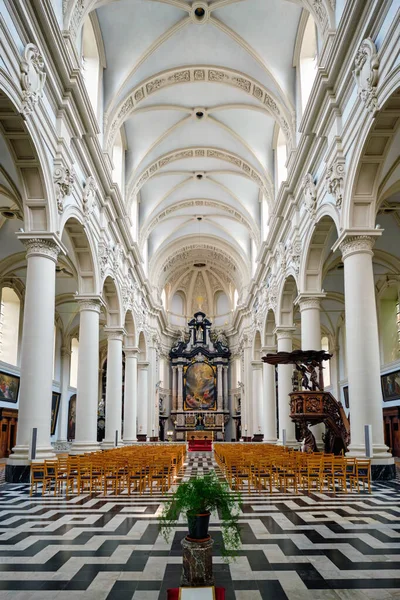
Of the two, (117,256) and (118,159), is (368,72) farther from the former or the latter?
(118,159)

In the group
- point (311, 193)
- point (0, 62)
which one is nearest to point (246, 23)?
point (311, 193)

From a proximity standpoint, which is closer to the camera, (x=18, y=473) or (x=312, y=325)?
(x=18, y=473)

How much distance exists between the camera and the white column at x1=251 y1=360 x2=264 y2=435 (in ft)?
111

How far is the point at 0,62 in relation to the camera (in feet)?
33.1

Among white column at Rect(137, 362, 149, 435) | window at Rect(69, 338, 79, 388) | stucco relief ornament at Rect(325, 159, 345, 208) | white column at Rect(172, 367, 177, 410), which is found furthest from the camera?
white column at Rect(172, 367, 177, 410)

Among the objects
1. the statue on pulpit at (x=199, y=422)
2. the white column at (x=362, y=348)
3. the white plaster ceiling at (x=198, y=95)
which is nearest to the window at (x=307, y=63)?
the white plaster ceiling at (x=198, y=95)

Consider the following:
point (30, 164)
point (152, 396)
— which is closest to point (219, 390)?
point (152, 396)

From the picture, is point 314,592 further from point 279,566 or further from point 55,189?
point 55,189

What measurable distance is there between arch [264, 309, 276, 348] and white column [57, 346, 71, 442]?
1270cm

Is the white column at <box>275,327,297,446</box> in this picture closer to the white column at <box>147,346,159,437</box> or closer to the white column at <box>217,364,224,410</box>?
the white column at <box>147,346,159,437</box>

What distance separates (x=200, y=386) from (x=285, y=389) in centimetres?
2629

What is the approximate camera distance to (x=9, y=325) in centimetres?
2503

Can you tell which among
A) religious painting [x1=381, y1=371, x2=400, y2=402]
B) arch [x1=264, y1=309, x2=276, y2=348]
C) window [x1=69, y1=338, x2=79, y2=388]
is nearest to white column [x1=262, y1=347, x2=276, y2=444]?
arch [x1=264, y1=309, x2=276, y2=348]

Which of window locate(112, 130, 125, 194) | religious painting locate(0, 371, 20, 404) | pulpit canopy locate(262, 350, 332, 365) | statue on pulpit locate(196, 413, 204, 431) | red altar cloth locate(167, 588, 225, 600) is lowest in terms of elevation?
red altar cloth locate(167, 588, 225, 600)
